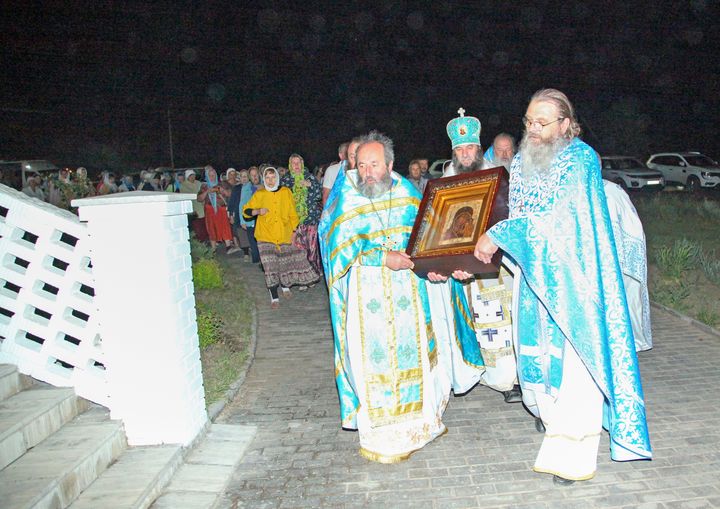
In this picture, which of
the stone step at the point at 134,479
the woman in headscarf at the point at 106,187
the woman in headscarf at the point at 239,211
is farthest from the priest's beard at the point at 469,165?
the woman in headscarf at the point at 106,187

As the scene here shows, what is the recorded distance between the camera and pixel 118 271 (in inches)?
164

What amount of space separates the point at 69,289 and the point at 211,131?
43.0 m

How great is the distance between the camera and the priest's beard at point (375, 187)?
4410 mm

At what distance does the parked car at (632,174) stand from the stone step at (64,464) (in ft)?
79.0

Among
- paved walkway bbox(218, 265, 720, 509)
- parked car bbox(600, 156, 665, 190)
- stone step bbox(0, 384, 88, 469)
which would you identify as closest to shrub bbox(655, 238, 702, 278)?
paved walkway bbox(218, 265, 720, 509)

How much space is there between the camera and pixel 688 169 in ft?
85.9

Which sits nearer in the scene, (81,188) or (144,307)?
(144,307)

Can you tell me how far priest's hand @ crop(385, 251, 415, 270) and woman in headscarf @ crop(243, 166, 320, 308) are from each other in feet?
17.0

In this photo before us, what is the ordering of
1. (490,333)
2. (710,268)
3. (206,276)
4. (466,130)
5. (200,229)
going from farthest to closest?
(200,229) → (206,276) → (710,268) → (466,130) → (490,333)

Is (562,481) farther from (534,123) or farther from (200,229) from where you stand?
(200,229)

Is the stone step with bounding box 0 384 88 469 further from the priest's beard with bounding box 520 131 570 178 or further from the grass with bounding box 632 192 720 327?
the grass with bounding box 632 192 720 327

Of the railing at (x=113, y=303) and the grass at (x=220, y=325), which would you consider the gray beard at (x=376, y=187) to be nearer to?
the railing at (x=113, y=303)

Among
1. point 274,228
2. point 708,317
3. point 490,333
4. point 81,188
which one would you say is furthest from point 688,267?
point 81,188

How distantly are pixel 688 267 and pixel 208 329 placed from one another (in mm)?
7094
